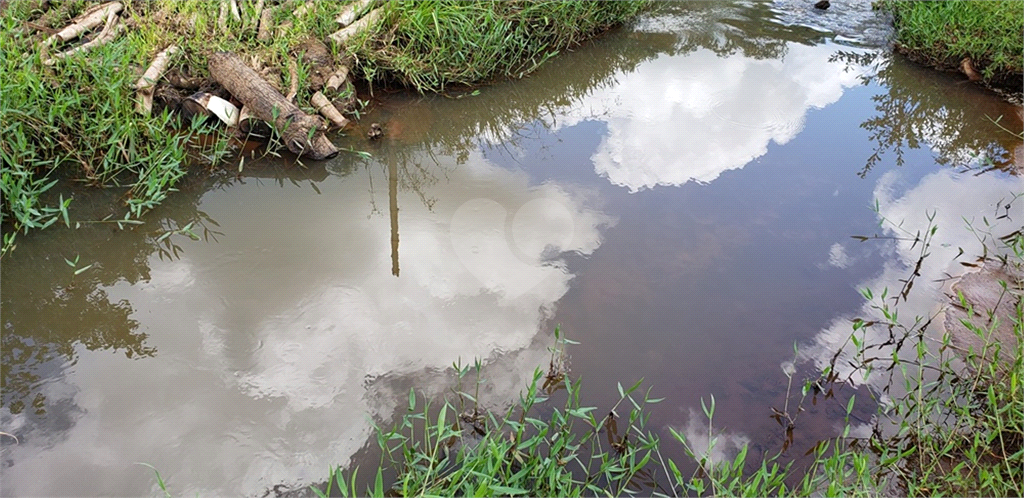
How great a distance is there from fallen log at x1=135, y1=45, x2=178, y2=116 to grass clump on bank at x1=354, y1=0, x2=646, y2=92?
1214mm

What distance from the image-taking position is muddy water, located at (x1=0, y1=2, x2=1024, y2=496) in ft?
8.40

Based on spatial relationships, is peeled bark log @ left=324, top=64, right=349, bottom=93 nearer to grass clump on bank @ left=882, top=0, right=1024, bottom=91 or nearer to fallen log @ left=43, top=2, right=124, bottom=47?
Answer: fallen log @ left=43, top=2, right=124, bottom=47

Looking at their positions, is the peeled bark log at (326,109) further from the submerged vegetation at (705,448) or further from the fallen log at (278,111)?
the submerged vegetation at (705,448)

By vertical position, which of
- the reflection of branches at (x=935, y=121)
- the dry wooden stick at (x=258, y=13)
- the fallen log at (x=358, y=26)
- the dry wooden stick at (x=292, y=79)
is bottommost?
the reflection of branches at (x=935, y=121)

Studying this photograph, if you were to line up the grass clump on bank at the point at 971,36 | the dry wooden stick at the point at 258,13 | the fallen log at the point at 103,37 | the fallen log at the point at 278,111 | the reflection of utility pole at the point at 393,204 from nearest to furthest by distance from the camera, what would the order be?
the reflection of utility pole at the point at 393,204
the fallen log at the point at 103,37
the fallen log at the point at 278,111
the dry wooden stick at the point at 258,13
the grass clump on bank at the point at 971,36

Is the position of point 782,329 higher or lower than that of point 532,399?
lower

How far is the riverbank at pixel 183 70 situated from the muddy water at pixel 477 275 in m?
0.19

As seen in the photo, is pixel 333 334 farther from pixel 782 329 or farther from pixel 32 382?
pixel 782 329

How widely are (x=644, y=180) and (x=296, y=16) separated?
109 inches

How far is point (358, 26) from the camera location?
4930mm

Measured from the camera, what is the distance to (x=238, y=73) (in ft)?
14.0

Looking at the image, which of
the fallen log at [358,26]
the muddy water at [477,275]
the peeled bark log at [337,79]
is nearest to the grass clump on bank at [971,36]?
the muddy water at [477,275]

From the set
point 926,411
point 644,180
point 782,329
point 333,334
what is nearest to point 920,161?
point 644,180

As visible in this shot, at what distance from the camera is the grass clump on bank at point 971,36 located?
5359 mm
